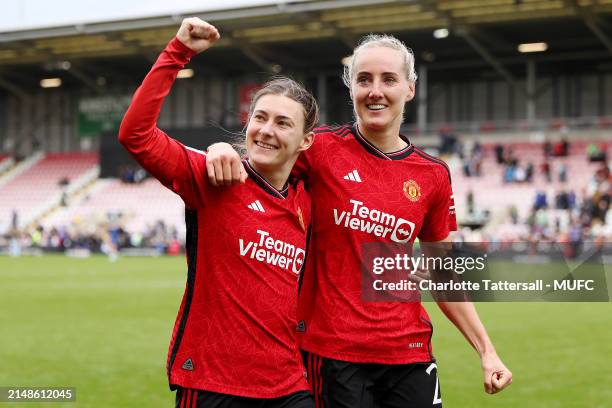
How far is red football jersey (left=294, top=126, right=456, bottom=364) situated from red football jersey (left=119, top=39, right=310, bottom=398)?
256mm

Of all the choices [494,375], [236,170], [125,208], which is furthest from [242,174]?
[125,208]

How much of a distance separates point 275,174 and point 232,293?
1.61 feet

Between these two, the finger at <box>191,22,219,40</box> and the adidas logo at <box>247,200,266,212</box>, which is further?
the adidas logo at <box>247,200,266,212</box>

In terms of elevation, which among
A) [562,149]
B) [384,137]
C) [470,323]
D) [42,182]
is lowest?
[470,323]

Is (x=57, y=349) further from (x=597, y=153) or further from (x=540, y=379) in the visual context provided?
(x=597, y=153)

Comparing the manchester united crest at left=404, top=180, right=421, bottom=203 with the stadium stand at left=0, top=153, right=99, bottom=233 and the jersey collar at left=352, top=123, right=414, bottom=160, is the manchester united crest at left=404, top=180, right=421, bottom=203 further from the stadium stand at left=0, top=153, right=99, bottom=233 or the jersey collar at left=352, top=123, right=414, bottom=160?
the stadium stand at left=0, top=153, right=99, bottom=233

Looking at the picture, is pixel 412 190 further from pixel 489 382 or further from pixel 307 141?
pixel 489 382

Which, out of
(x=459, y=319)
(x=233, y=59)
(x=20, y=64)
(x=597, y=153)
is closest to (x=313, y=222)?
(x=459, y=319)

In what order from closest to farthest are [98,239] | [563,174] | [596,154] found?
1. [563,174]
2. [596,154]
3. [98,239]

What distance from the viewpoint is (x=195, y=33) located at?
294cm

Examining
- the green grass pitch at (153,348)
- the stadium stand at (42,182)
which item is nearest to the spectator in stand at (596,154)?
the green grass pitch at (153,348)

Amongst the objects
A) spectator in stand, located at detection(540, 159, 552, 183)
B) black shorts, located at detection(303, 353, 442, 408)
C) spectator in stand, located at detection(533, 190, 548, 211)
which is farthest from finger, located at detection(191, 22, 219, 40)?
spectator in stand, located at detection(540, 159, 552, 183)

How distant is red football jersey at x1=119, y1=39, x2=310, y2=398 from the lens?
10.2ft

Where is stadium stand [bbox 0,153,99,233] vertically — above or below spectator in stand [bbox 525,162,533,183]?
above
